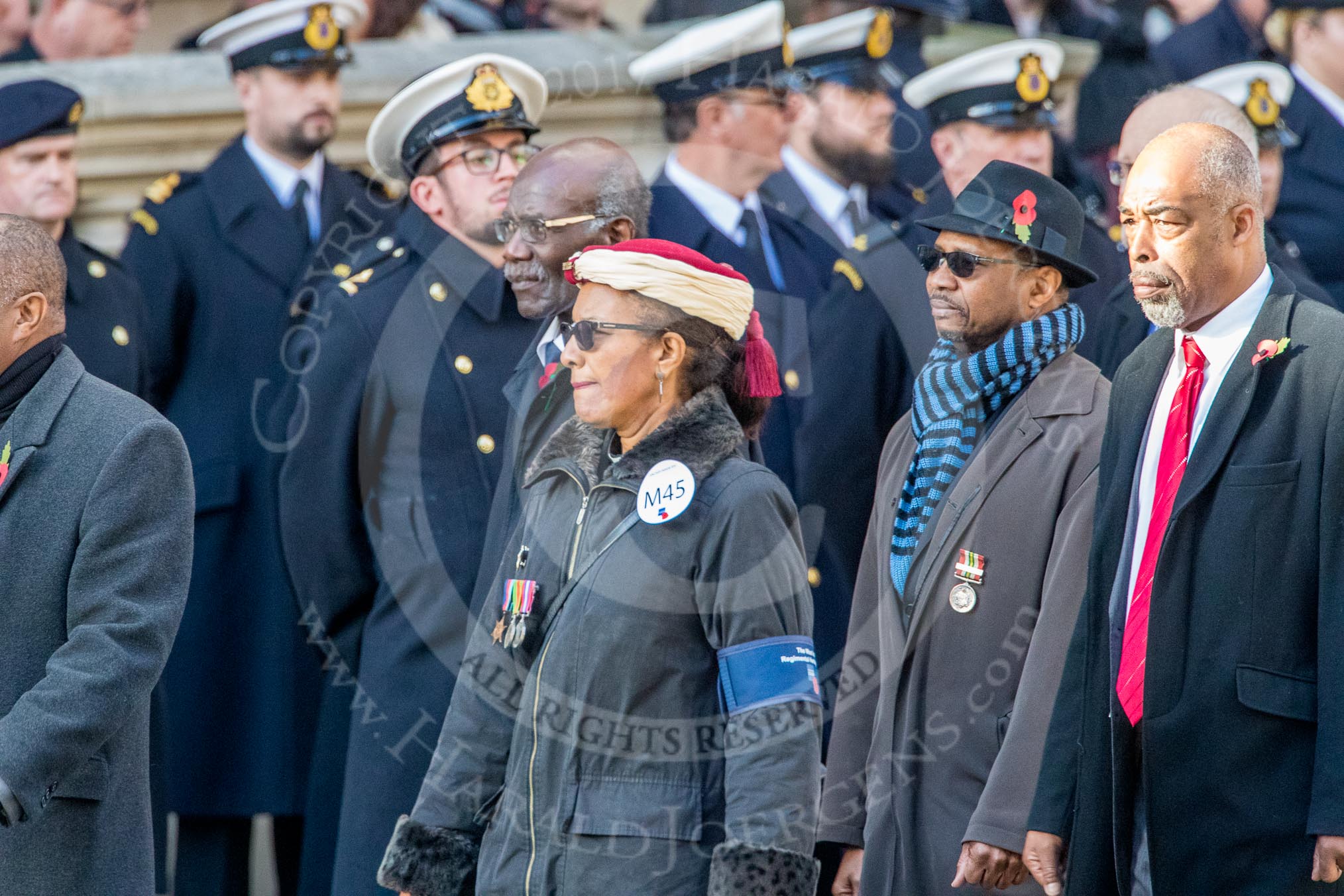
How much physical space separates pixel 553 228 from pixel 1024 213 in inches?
45.7

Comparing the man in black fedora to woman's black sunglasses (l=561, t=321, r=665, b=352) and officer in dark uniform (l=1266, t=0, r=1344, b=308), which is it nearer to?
woman's black sunglasses (l=561, t=321, r=665, b=352)

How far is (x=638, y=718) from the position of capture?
3770 millimetres

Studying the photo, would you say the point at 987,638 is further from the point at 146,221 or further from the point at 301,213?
the point at 146,221

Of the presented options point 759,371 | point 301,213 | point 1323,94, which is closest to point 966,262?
point 759,371

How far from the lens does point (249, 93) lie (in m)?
6.59

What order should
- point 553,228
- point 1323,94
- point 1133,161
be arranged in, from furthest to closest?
point 1323,94 → point 1133,161 → point 553,228

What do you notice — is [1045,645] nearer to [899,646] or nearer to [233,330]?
[899,646]

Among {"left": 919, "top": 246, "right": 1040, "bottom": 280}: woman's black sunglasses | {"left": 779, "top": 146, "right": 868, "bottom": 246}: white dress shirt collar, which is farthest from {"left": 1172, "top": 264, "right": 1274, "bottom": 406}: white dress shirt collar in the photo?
{"left": 779, "top": 146, "right": 868, "bottom": 246}: white dress shirt collar

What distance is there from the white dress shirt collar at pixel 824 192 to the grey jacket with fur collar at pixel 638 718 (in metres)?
2.78

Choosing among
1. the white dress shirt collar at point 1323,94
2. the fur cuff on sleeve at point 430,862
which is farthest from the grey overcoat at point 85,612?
the white dress shirt collar at point 1323,94

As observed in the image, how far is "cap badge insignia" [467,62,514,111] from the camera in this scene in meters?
5.68

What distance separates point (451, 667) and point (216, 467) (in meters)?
1.37

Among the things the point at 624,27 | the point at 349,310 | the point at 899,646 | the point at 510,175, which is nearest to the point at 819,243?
the point at 510,175

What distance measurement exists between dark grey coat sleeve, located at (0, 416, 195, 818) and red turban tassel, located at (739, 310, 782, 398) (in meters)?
1.18
